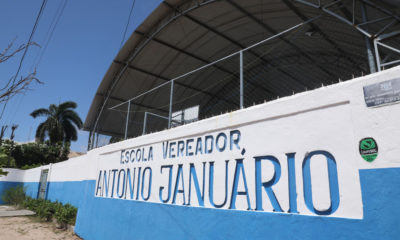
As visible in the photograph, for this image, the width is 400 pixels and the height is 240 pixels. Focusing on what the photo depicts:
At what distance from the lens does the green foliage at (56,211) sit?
970cm

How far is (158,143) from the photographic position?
5625 millimetres

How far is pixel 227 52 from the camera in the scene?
1228 centimetres

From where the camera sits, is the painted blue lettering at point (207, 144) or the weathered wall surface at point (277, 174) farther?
the painted blue lettering at point (207, 144)

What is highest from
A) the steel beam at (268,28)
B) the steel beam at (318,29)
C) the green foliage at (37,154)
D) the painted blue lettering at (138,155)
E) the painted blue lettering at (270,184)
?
the steel beam at (268,28)

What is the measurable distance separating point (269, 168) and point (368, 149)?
119cm

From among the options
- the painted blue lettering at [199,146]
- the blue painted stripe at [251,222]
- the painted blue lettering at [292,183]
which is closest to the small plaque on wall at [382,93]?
the blue painted stripe at [251,222]

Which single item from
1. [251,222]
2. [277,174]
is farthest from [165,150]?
[277,174]

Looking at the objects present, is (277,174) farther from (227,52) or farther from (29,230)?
(29,230)

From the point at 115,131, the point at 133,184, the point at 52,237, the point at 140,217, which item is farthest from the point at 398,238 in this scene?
the point at 115,131

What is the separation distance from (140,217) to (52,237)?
15.9 ft

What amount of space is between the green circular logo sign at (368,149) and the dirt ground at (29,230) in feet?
26.7

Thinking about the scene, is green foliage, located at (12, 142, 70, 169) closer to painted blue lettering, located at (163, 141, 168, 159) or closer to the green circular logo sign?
painted blue lettering, located at (163, 141, 168, 159)

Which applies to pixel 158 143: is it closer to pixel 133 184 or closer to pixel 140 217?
pixel 133 184

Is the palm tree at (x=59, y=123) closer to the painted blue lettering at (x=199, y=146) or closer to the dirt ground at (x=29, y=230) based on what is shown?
the dirt ground at (x=29, y=230)
